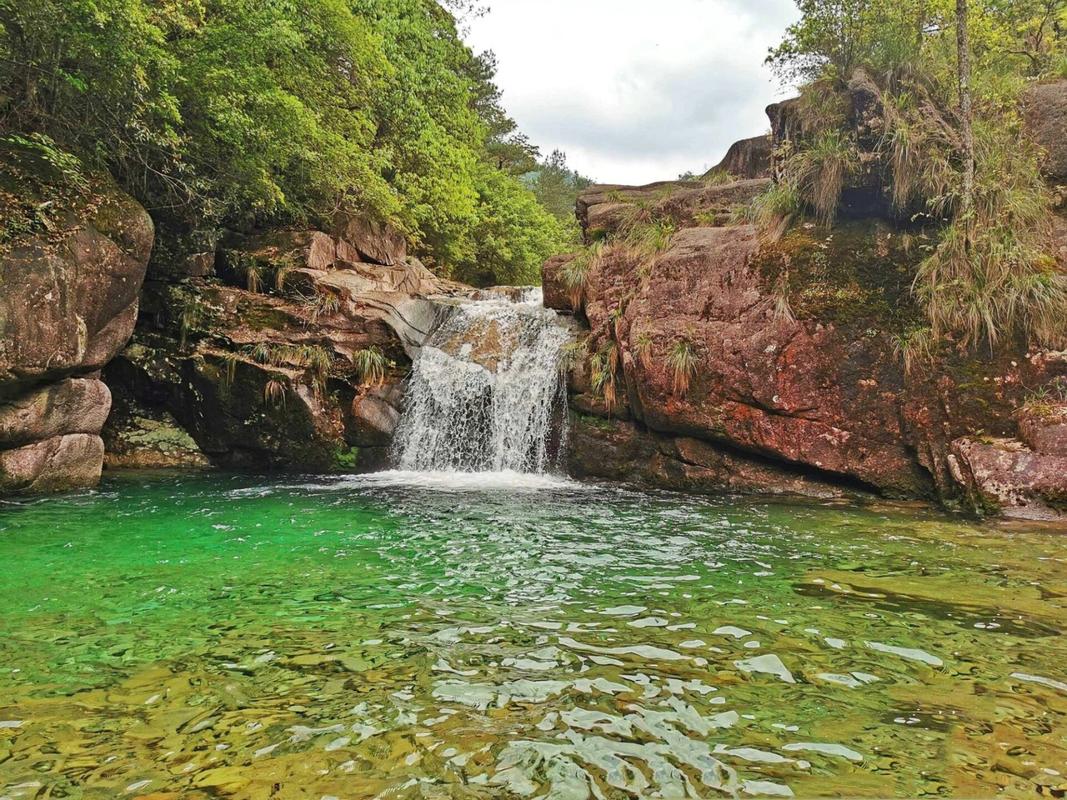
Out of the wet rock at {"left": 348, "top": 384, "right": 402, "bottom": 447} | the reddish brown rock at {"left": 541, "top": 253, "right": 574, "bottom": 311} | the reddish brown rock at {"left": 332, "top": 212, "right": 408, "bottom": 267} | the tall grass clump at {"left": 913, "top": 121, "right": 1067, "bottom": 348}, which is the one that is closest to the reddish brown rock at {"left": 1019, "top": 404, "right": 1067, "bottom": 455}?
the tall grass clump at {"left": 913, "top": 121, "right": 1067, "bottom": 348}

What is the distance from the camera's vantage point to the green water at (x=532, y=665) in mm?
2533

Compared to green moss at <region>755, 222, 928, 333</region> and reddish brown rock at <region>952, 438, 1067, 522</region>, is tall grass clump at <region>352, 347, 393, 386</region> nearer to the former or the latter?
green moss at <region>755, 222, 928, 333</region>

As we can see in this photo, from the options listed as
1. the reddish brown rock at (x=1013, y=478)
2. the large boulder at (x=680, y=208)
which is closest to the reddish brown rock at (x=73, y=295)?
the large boulder at (x=680, y=208)

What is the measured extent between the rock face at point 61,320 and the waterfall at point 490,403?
549 cm

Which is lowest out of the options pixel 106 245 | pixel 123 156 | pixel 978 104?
pixel 106 245

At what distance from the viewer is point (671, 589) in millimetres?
4973

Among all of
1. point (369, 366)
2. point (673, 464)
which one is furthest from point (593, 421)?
point (369, 366)


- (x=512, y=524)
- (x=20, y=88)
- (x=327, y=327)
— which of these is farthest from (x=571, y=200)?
(x=512, y=524)

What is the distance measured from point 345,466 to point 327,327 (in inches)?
124

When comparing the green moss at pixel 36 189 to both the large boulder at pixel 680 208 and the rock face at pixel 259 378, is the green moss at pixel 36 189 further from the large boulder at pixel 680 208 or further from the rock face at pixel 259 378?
the large boulder at pixel 680 208

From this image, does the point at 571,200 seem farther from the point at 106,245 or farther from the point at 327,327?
the point at 106,245

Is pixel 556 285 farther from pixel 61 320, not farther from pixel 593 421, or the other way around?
pixel 61 320

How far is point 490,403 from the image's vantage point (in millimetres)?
12781

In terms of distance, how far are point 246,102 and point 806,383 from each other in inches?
431
